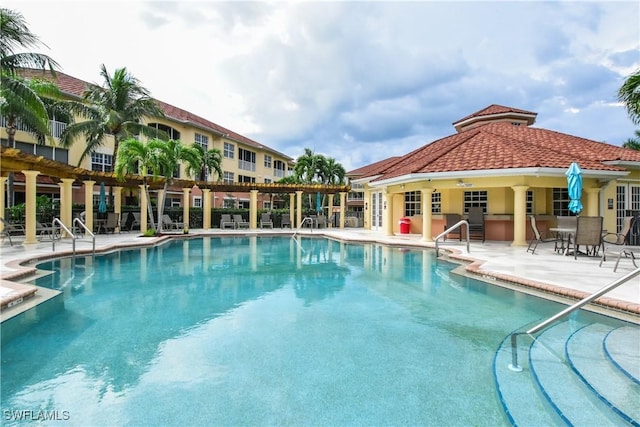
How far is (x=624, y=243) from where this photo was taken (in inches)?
392

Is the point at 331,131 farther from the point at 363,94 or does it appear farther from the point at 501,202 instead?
the point at 501,202

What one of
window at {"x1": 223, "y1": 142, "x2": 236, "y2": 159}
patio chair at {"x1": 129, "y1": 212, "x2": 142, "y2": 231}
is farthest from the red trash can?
window at {"x1": 223, "y1": 142, "x2": 236, "y2": 159}

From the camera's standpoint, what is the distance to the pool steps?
290cm

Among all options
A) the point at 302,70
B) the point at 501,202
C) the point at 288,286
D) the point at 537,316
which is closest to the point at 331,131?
the point at 302,70

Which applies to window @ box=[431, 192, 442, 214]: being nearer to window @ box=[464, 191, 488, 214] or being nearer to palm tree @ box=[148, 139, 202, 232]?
window @ box=[464, 191, 488, 214]

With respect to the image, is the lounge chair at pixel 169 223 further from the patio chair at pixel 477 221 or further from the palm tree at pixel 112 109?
the patio chair at pixel 477 221

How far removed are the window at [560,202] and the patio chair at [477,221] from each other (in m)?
4.07

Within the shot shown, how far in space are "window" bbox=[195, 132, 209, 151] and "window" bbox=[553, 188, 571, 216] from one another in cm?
2914

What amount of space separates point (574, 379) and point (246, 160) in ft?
130

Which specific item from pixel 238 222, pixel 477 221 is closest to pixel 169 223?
pixel 238 222

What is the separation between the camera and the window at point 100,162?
2615 centimetres

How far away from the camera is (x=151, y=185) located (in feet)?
66.5

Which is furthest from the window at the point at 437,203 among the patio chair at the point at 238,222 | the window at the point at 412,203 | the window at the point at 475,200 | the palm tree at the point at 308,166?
the palm tree at the point at 308,166

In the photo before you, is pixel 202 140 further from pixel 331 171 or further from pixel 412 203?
pixel 412 203
